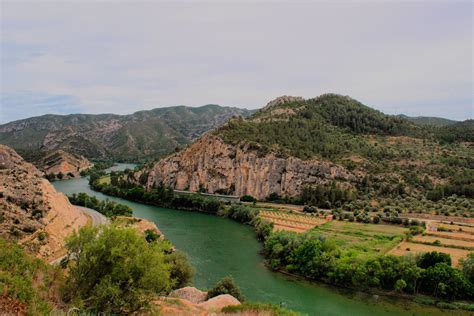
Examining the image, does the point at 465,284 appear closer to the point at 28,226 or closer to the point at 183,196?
the point at 28,226

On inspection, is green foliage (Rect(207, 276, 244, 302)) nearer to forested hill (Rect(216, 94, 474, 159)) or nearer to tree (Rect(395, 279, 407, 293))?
tree (Rect(395, 279, 407, 293))

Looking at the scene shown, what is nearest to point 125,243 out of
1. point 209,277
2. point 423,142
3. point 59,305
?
point 59,305

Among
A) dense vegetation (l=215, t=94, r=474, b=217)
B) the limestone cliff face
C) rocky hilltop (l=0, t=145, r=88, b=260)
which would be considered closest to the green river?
rocky hilltop (l=0, t=145, r=88, b=260)

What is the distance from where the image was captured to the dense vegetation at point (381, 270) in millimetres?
34812

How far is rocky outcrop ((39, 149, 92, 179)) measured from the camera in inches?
5182

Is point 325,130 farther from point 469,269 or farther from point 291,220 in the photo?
point 469,269

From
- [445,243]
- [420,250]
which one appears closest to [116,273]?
[420,250]

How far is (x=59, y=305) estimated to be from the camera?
47.1ft

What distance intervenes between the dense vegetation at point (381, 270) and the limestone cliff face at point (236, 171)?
138 feet

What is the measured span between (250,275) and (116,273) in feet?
87.5

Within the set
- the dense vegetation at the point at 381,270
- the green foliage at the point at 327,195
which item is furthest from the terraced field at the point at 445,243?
the green foliage at the point at 327,195

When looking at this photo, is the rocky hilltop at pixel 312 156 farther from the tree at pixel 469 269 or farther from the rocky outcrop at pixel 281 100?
the tree at pixel 469 269

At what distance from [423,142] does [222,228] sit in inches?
2484

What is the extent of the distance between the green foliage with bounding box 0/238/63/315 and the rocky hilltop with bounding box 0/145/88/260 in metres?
20.7
